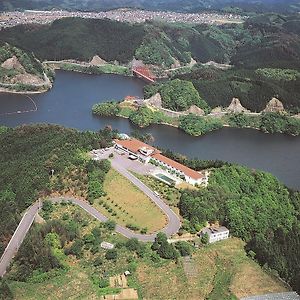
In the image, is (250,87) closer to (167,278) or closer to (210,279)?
(210,279)

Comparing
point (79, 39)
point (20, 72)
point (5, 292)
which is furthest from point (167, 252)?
point (79, 39)

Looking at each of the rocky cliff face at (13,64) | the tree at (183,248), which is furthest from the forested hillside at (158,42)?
the tree at (183,248)

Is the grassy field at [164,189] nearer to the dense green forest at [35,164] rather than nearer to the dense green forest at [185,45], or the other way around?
the dense green forest at [35,164]

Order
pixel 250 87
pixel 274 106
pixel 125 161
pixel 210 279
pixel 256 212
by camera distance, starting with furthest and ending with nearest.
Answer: pixel 250 87 → pixel 274 106 → pixel 125 161 → pixel 256 212 → pixel 210 279

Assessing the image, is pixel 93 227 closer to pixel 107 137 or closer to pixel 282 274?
pixel 282 274

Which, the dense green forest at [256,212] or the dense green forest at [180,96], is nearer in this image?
the dense green forest at [256,212]

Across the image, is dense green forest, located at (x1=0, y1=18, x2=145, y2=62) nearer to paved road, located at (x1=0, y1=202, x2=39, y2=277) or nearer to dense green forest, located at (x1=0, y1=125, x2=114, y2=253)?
dense green forest, located at (x1=0, y1=125, x2=114, y2=253)

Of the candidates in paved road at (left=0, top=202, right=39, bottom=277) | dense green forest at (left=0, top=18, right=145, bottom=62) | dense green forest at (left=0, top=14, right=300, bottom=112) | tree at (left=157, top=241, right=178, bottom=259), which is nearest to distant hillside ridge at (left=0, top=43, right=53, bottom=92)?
dense green forest at (left=0, top=14, right=300, bottom=112)
